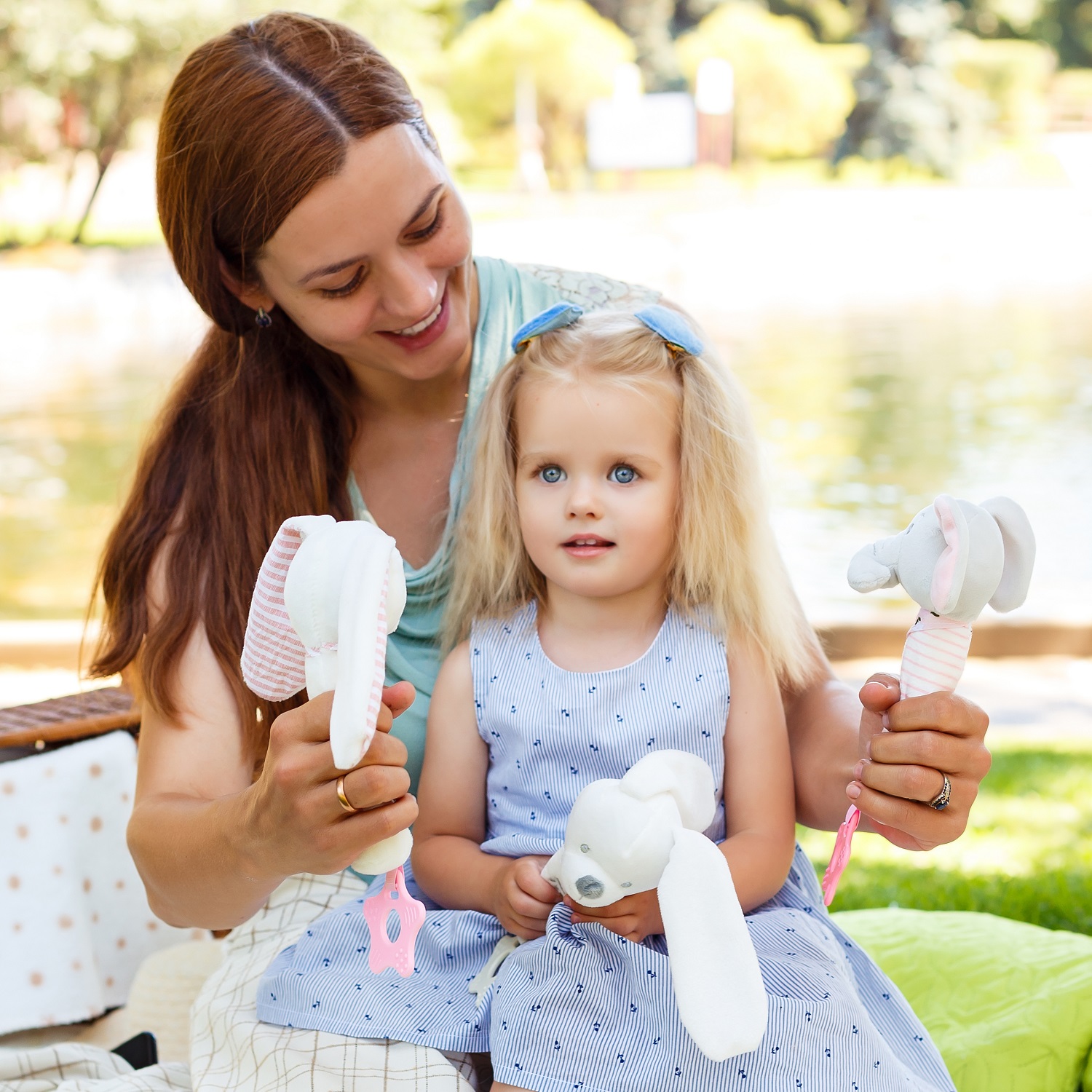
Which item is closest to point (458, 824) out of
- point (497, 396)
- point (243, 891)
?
point (243, 891)

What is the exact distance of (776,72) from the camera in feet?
69.8

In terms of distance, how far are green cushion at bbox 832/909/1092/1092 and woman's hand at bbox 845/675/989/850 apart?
0.67 meters

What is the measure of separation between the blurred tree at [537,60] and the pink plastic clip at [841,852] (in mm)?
21280

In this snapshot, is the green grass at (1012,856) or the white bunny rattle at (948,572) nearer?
the white bunny rattle at (948,572)

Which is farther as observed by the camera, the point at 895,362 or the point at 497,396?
the point at 895,362

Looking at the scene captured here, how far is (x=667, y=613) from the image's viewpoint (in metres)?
1.61

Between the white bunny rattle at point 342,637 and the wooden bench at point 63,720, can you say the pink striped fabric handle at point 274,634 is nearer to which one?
the white bunny rattle at point 342,637

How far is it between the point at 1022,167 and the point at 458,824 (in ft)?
74.2

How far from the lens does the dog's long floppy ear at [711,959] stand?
1186 millimetres

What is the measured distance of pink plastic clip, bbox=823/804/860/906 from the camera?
4.34 ft

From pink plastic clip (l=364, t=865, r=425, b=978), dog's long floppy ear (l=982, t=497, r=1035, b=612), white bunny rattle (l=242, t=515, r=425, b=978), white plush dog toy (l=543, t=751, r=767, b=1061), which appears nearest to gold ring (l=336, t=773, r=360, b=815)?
white bunny rattle (l=242, t=515, r=425, b=978)

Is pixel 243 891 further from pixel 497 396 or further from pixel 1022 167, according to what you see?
pixel 1022 167

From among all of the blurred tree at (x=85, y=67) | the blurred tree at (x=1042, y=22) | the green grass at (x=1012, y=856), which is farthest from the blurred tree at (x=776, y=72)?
the green grass at (x=1012, y=856)

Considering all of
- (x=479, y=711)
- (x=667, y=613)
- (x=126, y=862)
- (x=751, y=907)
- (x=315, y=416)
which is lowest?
(x=126, y=862)
